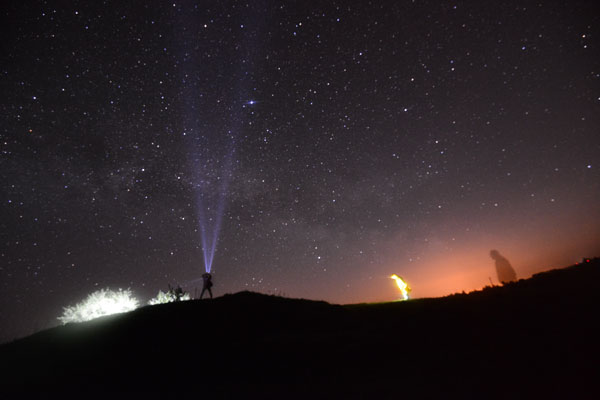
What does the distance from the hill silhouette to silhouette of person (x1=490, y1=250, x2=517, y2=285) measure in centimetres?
13809

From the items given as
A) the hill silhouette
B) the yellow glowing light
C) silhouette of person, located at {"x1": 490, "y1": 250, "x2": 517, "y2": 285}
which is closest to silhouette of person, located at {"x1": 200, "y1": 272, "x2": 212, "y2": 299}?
the hill silhouette

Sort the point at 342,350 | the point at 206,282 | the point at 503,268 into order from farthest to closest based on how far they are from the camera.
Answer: the point at 503,268, the point at 206,282, the point at 342,350

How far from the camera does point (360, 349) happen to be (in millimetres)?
8438

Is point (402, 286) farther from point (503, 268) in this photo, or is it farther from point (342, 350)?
point (503, 268)

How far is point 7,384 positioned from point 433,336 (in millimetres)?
16026

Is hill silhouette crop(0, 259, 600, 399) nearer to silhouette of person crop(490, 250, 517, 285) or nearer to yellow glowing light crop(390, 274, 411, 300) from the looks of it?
yellow glowing light crop(390, 274, 411, 300)

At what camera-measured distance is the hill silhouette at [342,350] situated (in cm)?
572

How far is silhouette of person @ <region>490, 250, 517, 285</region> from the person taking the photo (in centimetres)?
12040

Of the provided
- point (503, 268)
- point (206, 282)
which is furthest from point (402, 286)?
point (503, 268)

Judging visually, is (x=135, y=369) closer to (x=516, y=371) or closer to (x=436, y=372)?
(x=436, y=372)

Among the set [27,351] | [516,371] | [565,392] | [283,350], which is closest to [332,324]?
[283,350]

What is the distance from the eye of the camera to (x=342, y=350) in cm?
866

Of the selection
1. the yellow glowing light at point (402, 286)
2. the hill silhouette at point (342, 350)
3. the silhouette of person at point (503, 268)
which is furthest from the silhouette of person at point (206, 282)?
the silhouette of person at point (503, 268)

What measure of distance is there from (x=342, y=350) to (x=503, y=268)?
150 meters
